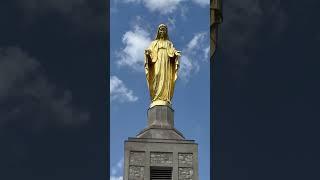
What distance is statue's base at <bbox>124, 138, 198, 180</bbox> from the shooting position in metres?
22.8

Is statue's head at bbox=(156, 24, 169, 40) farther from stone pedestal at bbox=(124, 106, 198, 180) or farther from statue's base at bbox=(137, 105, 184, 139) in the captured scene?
stone pedestal at bbox=(124, 106, 198, 180)

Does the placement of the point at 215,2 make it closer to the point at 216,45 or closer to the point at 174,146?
the point at 216,45

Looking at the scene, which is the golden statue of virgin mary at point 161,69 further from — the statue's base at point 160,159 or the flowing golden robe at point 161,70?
the statue's base at point 160,159

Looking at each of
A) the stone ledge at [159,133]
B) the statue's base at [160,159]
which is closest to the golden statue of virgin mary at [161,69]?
the stone ledge at [159,133]

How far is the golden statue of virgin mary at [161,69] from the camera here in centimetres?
2446

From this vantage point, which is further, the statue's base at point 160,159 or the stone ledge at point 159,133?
the stone ledge at point 159,133

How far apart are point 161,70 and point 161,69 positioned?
0.03 meters

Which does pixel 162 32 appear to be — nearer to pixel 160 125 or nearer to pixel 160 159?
pixel 160 125

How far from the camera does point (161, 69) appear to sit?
24641mm

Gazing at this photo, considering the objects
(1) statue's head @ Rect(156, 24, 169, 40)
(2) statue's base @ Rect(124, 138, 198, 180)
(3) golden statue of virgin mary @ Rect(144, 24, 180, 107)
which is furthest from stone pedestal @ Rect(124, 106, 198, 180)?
(1) statue's head @ Rect(156, 24, 169, 40)

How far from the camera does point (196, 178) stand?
74.9 ft

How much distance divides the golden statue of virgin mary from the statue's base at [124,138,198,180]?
5.48ft

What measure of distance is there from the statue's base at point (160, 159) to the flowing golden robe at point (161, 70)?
1.72 metres

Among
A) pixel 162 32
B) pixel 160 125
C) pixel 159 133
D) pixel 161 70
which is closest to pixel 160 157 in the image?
pixel 159 133
